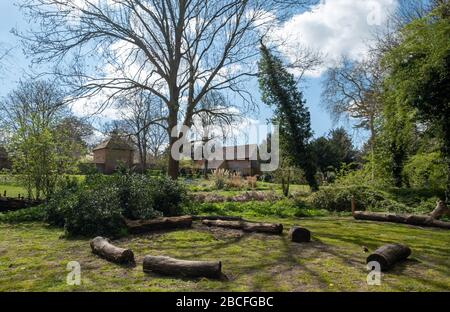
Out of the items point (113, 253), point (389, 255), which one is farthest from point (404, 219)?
point (113, 253)

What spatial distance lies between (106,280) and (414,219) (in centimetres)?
940

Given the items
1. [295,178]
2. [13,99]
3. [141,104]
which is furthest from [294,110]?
[13,99]

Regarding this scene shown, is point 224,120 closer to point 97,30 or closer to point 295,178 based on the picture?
point 295,178

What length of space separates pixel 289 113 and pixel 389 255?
14.3 meters

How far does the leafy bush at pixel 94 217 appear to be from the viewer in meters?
8.37

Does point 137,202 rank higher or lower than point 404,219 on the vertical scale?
higher

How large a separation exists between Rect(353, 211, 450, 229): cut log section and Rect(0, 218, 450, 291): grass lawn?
130 centimetres

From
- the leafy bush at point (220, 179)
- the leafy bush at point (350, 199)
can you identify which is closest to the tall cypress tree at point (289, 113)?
the leafy bush at point (350, 199)

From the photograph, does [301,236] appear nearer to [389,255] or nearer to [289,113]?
[389,255]

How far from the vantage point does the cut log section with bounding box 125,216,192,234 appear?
8641 mm

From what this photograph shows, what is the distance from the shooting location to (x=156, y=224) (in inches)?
355

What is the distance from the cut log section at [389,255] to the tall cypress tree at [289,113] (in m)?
13.3

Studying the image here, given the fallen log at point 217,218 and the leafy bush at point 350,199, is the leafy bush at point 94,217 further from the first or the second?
the leafy bush at point 350,199
